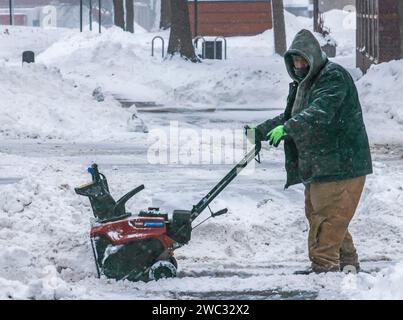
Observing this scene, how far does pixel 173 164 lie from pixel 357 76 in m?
13.9

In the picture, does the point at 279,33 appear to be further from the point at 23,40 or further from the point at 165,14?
the point at 23,40

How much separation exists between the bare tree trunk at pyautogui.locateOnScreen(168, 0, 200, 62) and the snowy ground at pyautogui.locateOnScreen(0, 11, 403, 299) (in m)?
2.93

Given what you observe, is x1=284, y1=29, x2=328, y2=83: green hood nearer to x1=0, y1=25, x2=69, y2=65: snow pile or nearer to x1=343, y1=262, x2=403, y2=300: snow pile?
x1=343, y1=262, x2=403, y2=300: snow pile

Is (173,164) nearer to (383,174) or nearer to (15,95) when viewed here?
(383,174)

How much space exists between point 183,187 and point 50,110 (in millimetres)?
6607

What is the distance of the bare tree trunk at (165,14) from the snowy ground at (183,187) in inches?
731

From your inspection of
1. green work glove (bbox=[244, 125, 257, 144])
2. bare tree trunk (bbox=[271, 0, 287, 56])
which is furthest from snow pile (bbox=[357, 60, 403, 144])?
bare tree trunk (bbox=[271, 0, 287, 56])

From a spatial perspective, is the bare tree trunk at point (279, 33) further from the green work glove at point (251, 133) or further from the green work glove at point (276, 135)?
the green work glove at point (276, 135)

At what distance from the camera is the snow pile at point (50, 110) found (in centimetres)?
1689

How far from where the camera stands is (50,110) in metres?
18.0

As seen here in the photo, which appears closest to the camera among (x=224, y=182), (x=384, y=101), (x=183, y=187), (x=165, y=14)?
(x=224, y=182)

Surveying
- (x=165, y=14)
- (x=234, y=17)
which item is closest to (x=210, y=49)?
(x=165, y=14)

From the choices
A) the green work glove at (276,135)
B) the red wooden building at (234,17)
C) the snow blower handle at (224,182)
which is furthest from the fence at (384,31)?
the red wooden building at (234,17)

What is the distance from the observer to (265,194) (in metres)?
11.5
